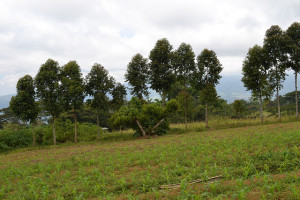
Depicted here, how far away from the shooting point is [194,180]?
5324mm

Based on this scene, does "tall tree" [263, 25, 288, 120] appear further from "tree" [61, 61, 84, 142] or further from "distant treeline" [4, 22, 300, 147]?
"tree" [61, 61, 84, 142]

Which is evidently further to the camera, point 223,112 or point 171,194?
Result: point 223,112

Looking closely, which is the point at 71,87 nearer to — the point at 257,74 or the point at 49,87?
the point at 49,87

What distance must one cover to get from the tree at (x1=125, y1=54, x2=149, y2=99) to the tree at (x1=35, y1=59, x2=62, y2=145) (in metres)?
6.51

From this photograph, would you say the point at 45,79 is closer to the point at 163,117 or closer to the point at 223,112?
the point at 163,117

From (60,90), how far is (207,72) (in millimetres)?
13912

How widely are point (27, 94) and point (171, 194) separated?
1521 centimetres

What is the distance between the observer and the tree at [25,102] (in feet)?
51.0

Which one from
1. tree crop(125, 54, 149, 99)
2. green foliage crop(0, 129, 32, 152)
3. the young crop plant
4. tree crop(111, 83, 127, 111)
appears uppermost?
tree crop(125, 54, 149, 99)

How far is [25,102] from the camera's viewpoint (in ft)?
51.5

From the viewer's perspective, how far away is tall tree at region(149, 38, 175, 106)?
19406mm

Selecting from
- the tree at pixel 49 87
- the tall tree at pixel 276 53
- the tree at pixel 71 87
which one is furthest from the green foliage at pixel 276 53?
the tree at pixel 49 87

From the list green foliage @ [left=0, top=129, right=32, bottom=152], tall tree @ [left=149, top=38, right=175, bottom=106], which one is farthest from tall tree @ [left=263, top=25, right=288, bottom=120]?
green foliage @ [left=0, top=129, right=32, bottom=152]

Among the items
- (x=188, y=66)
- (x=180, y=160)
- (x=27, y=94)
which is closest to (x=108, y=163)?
(x=180, y=160)
